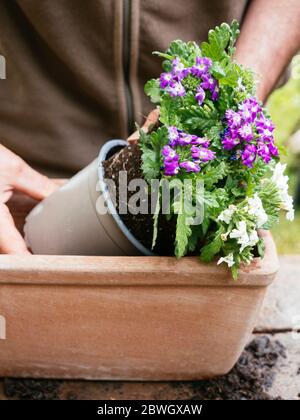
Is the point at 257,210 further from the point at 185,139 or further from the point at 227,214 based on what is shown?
the point at 185,139

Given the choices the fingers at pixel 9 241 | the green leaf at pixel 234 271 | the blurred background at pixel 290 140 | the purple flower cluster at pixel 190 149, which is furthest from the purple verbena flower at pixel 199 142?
the blurred background at pixel 290 140

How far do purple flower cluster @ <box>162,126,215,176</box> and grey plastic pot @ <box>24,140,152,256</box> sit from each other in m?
0.17

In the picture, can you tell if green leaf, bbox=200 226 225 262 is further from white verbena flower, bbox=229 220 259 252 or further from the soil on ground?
the soil on ground

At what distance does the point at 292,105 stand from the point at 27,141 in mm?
2194

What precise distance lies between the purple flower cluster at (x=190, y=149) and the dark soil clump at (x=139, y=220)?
0.12 meters

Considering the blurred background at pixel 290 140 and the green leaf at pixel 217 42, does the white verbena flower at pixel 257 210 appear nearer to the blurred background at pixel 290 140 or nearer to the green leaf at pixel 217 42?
the green leaf at pixel 217 42

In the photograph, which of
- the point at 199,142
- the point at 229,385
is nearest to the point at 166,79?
the point at 199,142

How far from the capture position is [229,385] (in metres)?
1.22

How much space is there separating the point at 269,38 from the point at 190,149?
0.55 m

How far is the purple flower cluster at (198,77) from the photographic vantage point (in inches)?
40.1

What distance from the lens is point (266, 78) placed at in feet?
4.53

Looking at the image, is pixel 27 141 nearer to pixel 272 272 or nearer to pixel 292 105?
pixel 272 272

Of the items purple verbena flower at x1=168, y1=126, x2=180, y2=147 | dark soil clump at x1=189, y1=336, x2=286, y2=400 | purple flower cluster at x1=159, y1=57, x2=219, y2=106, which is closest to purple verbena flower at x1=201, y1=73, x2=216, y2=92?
purple flower cluster at x1=159, y1=57, x2=219, y2=106

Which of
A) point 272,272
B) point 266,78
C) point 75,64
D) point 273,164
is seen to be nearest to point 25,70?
point 75,64
